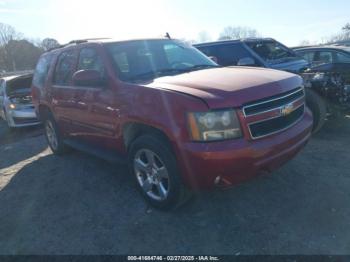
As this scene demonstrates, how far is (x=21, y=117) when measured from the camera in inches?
339

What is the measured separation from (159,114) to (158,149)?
37cm

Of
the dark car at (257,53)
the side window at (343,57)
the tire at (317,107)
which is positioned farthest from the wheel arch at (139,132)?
the side window at (343,57)

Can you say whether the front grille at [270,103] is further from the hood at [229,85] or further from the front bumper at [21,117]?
the front bumper at [21,117]

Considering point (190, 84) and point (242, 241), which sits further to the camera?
point (190, 84)

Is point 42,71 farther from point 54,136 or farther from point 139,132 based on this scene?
point 139,132

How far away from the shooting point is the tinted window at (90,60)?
4102 mm

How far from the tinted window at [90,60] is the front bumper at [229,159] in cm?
176

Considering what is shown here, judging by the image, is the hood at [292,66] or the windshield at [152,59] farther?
the hood at [292,66]

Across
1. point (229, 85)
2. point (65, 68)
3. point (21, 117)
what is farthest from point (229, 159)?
point (21, 117)

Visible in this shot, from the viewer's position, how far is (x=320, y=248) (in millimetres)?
2777

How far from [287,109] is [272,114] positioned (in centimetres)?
30

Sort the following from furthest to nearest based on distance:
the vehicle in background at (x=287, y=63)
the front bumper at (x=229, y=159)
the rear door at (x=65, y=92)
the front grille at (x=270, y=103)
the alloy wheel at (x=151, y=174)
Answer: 1. the vehicle in background at (x=287, y=63)
2. the rear door at (x=65, y=92)
3. the alloy wheel at (x=151, y=174)
4. the front grille at (x=270, y=103)
5. the front bumper at (x=229, y=159)

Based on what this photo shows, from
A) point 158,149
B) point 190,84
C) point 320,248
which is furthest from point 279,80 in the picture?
point 320,248

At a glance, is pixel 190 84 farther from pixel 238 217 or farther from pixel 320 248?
pixel 320 248
